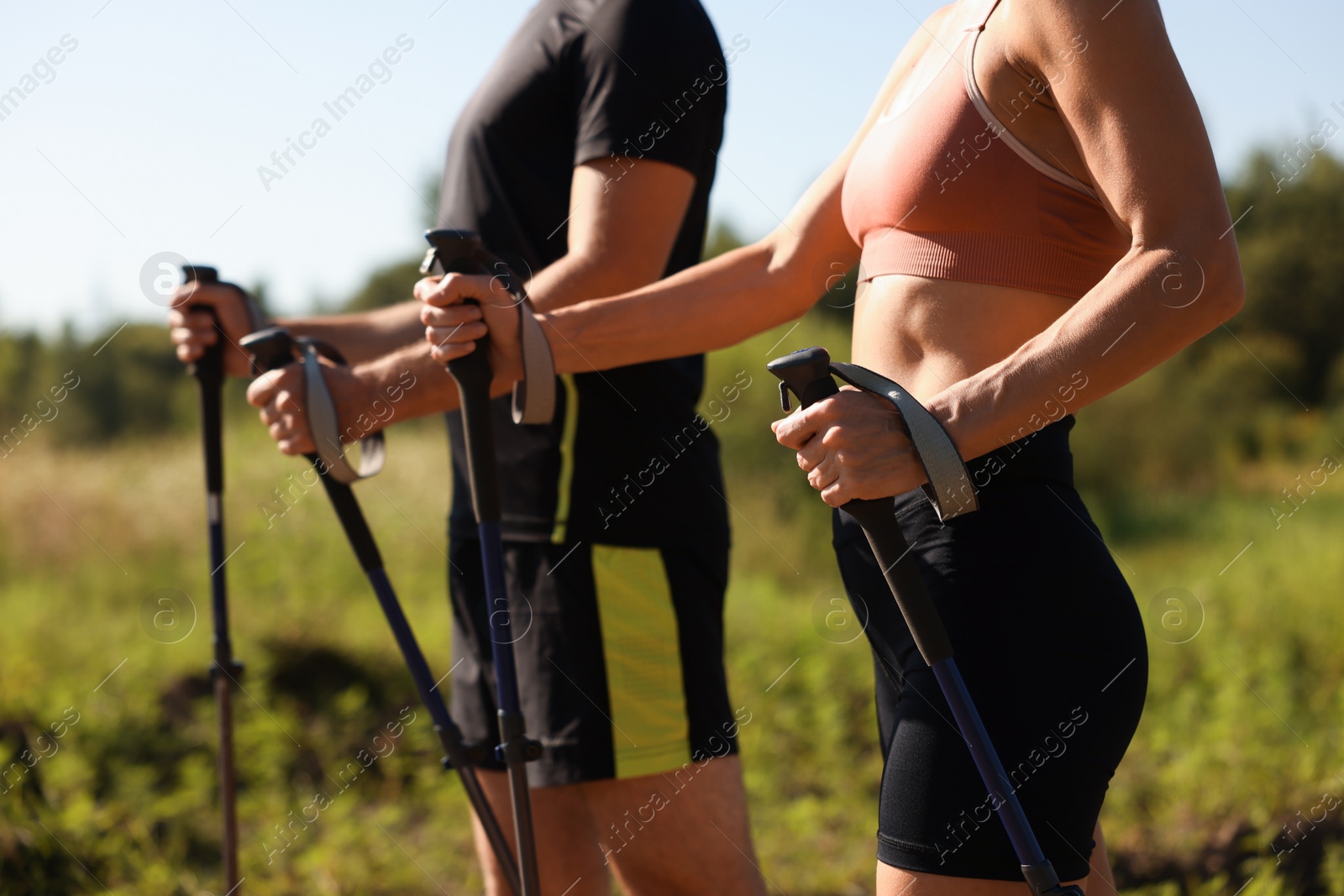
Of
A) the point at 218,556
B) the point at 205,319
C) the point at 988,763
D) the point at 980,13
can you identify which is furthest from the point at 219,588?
the point at 980,13

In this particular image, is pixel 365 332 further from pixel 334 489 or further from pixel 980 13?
pixel 980 13

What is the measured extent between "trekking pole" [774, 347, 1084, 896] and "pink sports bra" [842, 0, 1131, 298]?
0.72 feet

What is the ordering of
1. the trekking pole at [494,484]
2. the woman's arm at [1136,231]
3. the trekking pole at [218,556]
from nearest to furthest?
the woman's arm at [1136,231], the trekking pole at [494,484], the trekking pole at [218,556]

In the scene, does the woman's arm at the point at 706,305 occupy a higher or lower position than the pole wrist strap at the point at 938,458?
higher

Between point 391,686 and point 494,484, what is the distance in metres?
4.04

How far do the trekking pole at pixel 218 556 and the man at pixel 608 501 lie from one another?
19.5 inches

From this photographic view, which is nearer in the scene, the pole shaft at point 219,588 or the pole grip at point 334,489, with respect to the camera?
the pole grip at point 334,489

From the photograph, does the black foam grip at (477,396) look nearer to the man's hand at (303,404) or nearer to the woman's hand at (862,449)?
the man's hand at (303,404)

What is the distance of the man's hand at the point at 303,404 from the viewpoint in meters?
1.70

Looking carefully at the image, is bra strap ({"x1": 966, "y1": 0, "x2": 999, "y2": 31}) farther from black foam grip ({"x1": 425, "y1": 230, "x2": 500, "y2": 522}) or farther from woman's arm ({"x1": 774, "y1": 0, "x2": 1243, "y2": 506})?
black foam grip ({"x1": 425, "y1": 230, "x2": 500, "y2": 522})

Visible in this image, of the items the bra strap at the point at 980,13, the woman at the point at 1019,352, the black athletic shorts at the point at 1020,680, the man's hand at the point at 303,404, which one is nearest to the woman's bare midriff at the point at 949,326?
the woman at the point at 1019,352

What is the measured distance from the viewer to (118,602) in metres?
6.55

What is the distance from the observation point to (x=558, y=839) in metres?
2.01

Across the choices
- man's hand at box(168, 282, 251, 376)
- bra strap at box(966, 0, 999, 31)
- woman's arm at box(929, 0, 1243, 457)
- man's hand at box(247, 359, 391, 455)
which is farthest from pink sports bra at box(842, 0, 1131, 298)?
man's hand at box(168, 282, 251, 376)
